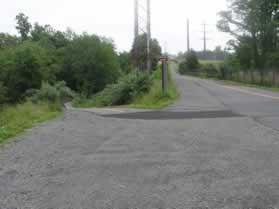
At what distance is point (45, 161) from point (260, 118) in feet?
24.5

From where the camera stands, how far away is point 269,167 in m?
5.29

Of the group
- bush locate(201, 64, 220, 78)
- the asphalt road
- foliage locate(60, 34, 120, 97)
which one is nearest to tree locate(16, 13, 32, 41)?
foliage locate(60, 34, 120, 97)

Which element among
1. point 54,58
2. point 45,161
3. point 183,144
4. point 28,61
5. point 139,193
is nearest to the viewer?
point 139,193

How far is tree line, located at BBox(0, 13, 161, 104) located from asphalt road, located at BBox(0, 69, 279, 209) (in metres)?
27.3

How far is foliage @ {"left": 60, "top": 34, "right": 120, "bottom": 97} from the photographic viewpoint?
4875cm

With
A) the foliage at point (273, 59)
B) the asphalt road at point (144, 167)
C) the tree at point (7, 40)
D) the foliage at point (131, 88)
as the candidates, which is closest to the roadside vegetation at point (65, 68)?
the tree at point (7, 40)

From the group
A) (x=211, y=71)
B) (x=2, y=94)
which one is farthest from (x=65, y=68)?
(x=211, y=71)

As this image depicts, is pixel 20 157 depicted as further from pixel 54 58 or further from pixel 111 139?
pixel 54 58

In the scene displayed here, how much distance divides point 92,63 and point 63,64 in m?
5.98

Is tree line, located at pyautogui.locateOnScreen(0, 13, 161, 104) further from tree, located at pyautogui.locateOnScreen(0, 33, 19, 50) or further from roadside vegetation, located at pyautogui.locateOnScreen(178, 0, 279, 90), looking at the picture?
roadside vegetation, located at pyautogui.locateOnScreen(178, 0, 279, 90)

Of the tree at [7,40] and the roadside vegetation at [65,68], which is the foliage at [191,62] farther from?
the tree at [7,40]

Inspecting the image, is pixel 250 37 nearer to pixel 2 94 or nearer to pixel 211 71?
pixel 211 71

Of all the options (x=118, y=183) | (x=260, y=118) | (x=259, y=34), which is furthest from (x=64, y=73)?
(x=118, y=183)

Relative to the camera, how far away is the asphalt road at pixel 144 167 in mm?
4064
